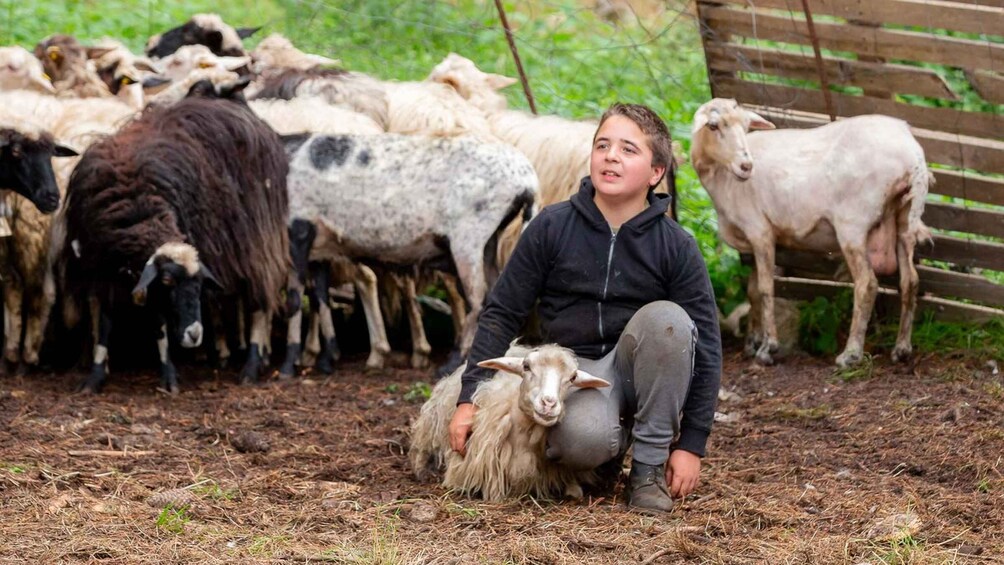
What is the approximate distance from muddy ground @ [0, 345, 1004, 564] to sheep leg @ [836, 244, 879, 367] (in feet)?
0.80

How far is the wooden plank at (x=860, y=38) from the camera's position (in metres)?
7.20

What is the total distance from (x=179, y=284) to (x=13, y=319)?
1.41 metres

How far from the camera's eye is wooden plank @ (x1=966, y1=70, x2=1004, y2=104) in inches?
284

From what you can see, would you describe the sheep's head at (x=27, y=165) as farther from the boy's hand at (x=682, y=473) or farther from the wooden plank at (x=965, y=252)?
the wooden plank at (x=965, y=252)

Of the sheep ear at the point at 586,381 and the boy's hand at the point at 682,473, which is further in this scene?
the boy's hand at the point at 682,473

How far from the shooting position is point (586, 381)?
4637 millimetres

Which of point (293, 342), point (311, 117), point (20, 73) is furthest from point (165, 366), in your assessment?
point (20, 73)

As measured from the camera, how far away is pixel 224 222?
7566mm

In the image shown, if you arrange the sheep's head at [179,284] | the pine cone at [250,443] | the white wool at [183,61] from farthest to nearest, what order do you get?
1. the white wool at [183,61]
2. the sheep's head at [179,284]
3. the pine cone at [250,443]

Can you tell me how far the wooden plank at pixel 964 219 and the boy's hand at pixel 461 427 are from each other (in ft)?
12.8

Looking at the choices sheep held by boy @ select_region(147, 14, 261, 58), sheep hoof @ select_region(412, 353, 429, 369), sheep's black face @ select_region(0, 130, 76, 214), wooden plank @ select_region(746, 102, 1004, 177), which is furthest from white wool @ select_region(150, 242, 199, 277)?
sheep held by boy @ select_region(147, 14, 261, 58)

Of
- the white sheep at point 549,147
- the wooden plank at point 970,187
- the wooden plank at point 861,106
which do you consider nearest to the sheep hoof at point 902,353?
the wooden plank at point 970,187

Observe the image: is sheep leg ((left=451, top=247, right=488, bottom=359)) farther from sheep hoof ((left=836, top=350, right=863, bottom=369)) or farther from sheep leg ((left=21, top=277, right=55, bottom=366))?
sheep leg ((left=21, top=277, right=55, bottom=366))

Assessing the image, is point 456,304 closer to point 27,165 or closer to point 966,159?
point 27,165
